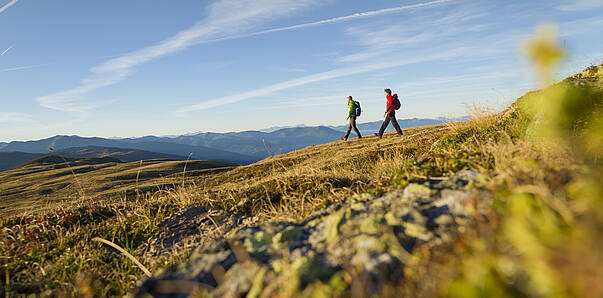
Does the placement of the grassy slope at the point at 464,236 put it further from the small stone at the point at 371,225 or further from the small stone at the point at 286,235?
the small stone at the point at 286,235

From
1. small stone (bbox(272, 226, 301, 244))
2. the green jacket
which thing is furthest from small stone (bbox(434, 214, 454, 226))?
the green jacket

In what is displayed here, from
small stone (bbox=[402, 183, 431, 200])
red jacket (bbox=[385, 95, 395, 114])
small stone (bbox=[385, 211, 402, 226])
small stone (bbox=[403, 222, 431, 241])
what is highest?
red jacket (bbox=[385, 95, 395, 114])

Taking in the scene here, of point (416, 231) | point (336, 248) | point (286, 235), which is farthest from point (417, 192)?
point (286, 235)

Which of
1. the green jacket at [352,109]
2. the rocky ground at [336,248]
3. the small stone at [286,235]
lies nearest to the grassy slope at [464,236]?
the rocky ground at [336,248]

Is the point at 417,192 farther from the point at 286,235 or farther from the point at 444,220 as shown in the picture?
the point at 286,235

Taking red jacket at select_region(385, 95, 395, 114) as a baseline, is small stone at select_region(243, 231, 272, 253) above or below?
below

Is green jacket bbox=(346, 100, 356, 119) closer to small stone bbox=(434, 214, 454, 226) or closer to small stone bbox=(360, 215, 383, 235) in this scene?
small stone bbox=(360, 215, 383, 235)

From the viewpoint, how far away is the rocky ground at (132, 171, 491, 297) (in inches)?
66.4

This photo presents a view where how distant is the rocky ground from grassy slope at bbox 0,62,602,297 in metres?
0.21

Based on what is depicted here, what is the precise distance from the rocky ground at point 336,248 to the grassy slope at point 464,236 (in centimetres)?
21

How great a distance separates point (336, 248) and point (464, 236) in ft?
2.76

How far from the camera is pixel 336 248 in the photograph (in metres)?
2.00

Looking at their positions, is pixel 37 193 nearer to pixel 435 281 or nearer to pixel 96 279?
pixel 96 279

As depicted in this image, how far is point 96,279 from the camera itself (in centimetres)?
331
